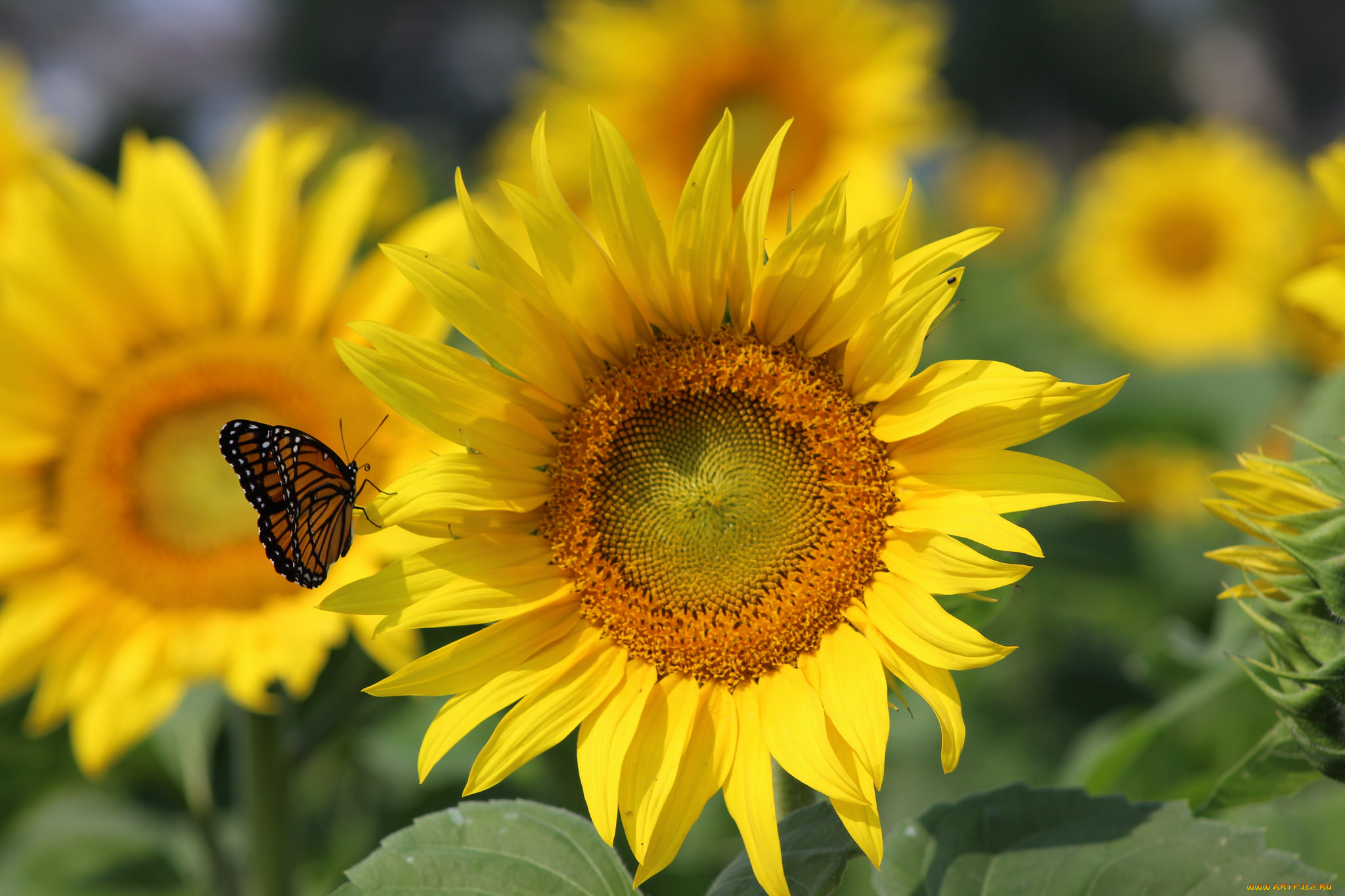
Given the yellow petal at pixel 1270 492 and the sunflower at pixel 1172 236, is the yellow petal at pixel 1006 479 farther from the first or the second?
the sunflower at pixel 1172 236

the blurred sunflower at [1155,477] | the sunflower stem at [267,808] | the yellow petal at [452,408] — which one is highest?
the yellow petal at [452,408]

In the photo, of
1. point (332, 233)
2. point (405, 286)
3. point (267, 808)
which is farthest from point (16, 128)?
point (267, 808)

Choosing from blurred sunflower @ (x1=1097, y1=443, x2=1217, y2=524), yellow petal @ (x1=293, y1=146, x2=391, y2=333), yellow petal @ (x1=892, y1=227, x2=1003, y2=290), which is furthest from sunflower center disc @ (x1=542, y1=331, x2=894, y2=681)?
blurred sunflower @ (x1=1097, y1=443, x2=1217, y2=524)

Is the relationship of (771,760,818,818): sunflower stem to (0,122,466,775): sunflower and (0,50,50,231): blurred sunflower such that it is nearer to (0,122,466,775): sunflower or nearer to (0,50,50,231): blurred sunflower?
(0,122,466,775): sunflower

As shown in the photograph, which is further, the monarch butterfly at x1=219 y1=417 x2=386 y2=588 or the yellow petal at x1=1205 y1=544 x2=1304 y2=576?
the monarch butterfly at x1=219 y1=417 x2=386 y2=588

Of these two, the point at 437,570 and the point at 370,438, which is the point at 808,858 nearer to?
the point at 437,570

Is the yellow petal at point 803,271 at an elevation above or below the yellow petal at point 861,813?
above

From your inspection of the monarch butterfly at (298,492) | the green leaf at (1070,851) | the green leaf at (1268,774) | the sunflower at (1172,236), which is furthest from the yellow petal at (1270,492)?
the sunflower at (1172,236)
